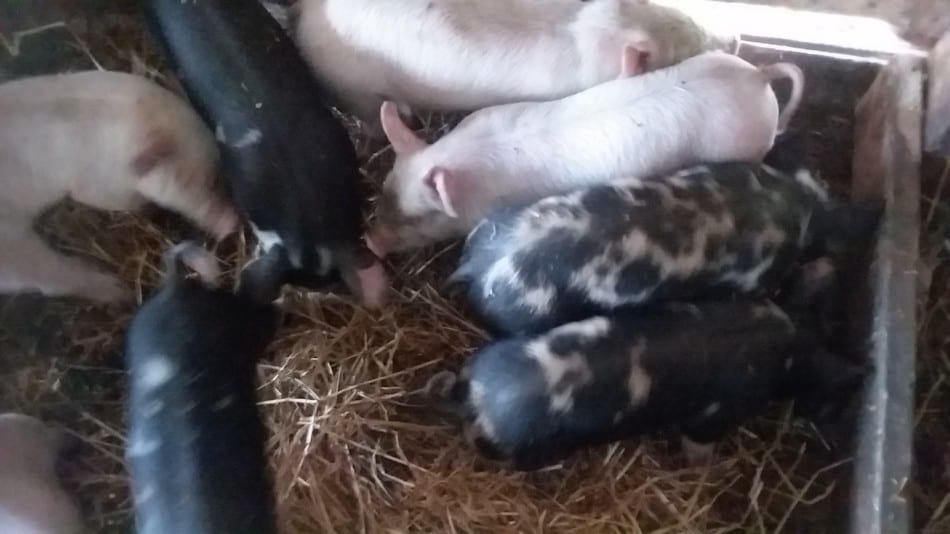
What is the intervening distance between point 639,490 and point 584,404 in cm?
31

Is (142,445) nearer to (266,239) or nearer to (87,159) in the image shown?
(266,239)

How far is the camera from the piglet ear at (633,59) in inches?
77.4

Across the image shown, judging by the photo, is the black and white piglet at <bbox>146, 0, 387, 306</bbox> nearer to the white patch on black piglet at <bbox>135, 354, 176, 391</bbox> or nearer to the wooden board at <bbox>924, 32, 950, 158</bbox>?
the white patch on black piglet at <bbox>135, 354, 176, 391</bbox>

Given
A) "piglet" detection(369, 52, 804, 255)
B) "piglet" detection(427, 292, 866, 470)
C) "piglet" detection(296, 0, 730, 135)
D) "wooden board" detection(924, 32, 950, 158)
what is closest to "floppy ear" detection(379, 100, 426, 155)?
"piglet" detection(369, 52, 804, 255)

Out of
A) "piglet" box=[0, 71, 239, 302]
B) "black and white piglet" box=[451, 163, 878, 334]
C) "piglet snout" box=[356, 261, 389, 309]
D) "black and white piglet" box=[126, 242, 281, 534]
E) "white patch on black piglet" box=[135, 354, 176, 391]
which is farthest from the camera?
"piglet snout" box=[356, 261, 389, 309]

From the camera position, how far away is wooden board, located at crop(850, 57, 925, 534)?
1.75 metres

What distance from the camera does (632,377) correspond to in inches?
68.4

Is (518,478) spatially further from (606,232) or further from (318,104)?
(318,104)

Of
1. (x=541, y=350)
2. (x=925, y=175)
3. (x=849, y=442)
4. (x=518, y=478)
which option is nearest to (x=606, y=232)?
(x=541, y=350)

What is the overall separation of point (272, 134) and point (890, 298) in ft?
3.95

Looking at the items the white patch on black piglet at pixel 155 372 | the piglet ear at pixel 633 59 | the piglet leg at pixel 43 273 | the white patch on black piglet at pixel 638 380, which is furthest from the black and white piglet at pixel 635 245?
the piglet leg at pixel 43 273

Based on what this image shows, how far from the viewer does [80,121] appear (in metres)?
1.88

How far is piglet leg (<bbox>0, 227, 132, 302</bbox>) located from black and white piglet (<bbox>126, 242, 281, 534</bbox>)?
0.28 meters

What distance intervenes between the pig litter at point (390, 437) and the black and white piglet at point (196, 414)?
7.7 inches
